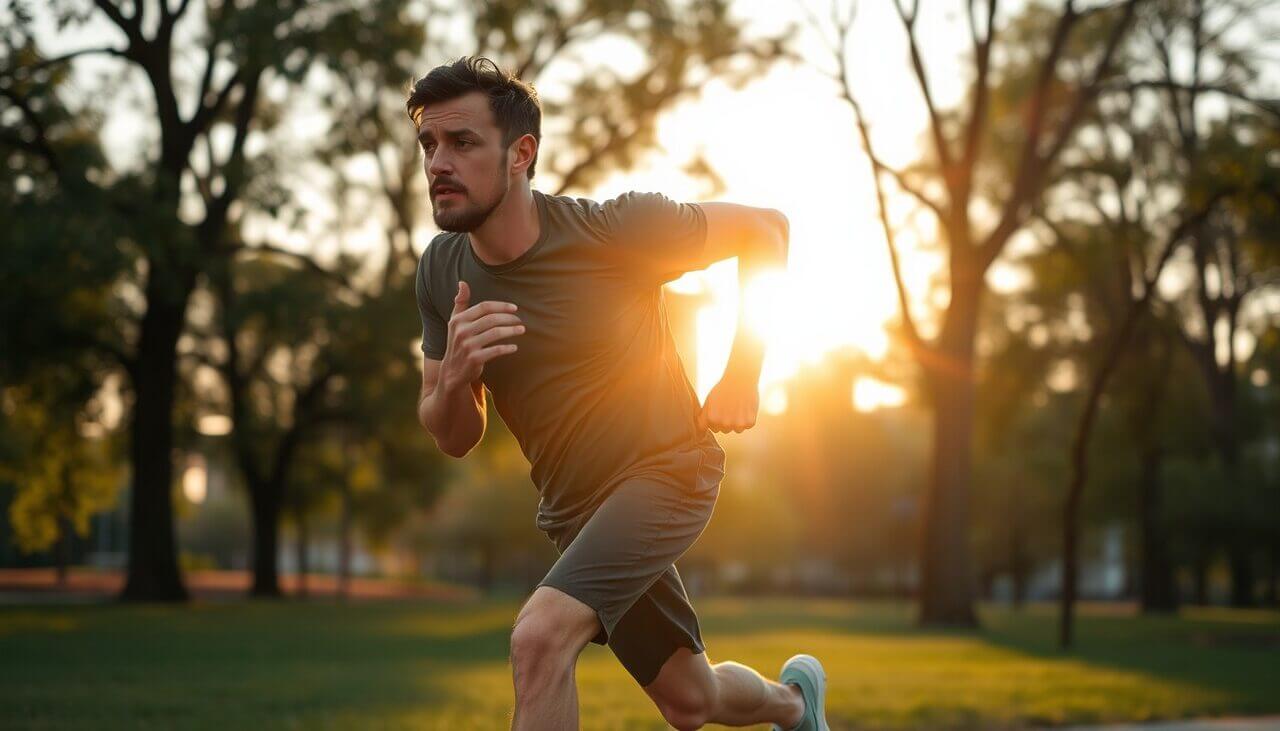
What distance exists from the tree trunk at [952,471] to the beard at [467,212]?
2107cm

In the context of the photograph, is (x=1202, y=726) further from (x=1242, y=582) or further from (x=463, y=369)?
(x=1242, y=582)

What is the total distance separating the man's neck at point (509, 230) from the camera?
14.8 ft

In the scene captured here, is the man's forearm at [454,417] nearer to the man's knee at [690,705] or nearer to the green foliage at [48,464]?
the man's knee at [690,705]

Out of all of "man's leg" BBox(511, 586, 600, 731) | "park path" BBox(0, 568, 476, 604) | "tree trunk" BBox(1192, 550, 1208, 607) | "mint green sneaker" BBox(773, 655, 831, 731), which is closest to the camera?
"man's leg" BBox(511, 586, 600, 731)

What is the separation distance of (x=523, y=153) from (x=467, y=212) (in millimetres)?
328

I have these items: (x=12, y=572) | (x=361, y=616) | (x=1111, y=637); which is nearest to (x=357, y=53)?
(x=361, y=616)

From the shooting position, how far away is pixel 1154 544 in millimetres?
38844

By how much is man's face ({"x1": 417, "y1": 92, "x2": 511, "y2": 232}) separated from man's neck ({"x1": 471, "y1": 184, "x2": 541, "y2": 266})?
9 centimetres

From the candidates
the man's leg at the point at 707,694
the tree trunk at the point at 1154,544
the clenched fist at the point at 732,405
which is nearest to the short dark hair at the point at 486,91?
the clenched fist at the point at 732,405

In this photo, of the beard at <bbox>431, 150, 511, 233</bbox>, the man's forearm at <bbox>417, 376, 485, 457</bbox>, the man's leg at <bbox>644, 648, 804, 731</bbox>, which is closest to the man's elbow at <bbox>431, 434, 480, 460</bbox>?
the man's forearm at <bbox>417, 376, 485, 457</bbox>

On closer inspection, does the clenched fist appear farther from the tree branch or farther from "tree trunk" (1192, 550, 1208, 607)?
"tree trunk" (1192, 550, 1208, 607)

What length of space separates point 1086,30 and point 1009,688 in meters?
21.2

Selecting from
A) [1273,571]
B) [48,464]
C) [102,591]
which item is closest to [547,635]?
[48,464]

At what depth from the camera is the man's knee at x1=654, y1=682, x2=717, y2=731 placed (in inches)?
200
